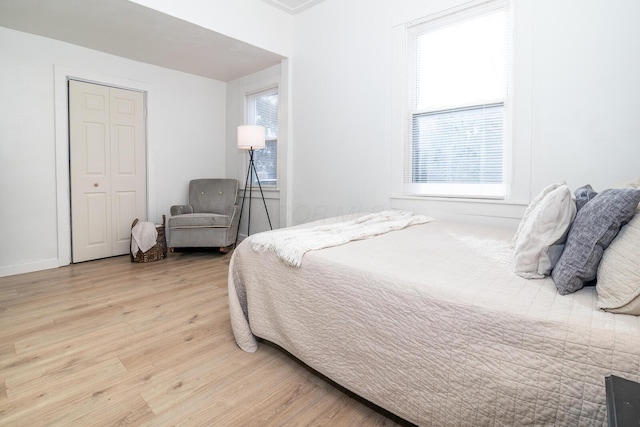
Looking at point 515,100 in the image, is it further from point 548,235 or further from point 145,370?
point 145,370

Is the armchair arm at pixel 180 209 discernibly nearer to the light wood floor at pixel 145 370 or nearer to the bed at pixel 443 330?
the light wood floor at pixel 145 370

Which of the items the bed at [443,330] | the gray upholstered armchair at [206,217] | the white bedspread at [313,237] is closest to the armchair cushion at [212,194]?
the gray upholstered armchair at [206,217]

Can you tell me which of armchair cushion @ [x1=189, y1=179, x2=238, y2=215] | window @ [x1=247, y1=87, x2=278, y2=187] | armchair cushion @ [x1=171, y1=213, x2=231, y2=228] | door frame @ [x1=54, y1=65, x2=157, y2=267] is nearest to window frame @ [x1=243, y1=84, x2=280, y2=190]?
window @ [x1=247, y1=87, x2=278, y2=187]

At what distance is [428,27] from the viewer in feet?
9.43

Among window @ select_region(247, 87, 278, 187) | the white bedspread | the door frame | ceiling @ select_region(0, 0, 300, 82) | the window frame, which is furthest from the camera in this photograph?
window @ select_region(247, 87, 278, 187)

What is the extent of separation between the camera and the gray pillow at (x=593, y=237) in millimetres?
1034

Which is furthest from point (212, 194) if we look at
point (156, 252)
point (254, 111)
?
point (254, 111)

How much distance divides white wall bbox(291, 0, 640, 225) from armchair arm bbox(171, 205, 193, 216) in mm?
1538

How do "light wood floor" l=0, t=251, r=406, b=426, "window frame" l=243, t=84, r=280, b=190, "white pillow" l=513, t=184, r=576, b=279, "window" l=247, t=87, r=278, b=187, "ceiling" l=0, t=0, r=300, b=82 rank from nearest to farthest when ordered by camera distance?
"white pillow" l=513, t=184, r=576, b=279 < "light wood floor" l=0, t=251, r=406, b=426 < "ceiling" l=0, t=0, r=300, b=82 < "window frame" l=243, t=84, r=280, b=190 < "window" l=247, t=87, r=278, b=187

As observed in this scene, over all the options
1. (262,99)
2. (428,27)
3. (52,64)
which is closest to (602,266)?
(428,27)

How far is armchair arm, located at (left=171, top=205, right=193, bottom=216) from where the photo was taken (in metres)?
4.27

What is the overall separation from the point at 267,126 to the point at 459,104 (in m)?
2.66

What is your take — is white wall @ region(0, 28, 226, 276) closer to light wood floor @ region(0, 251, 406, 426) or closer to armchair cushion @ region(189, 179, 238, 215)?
armchair cushion @ region(189, 179, 238, 215)

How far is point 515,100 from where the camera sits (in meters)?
2.44
